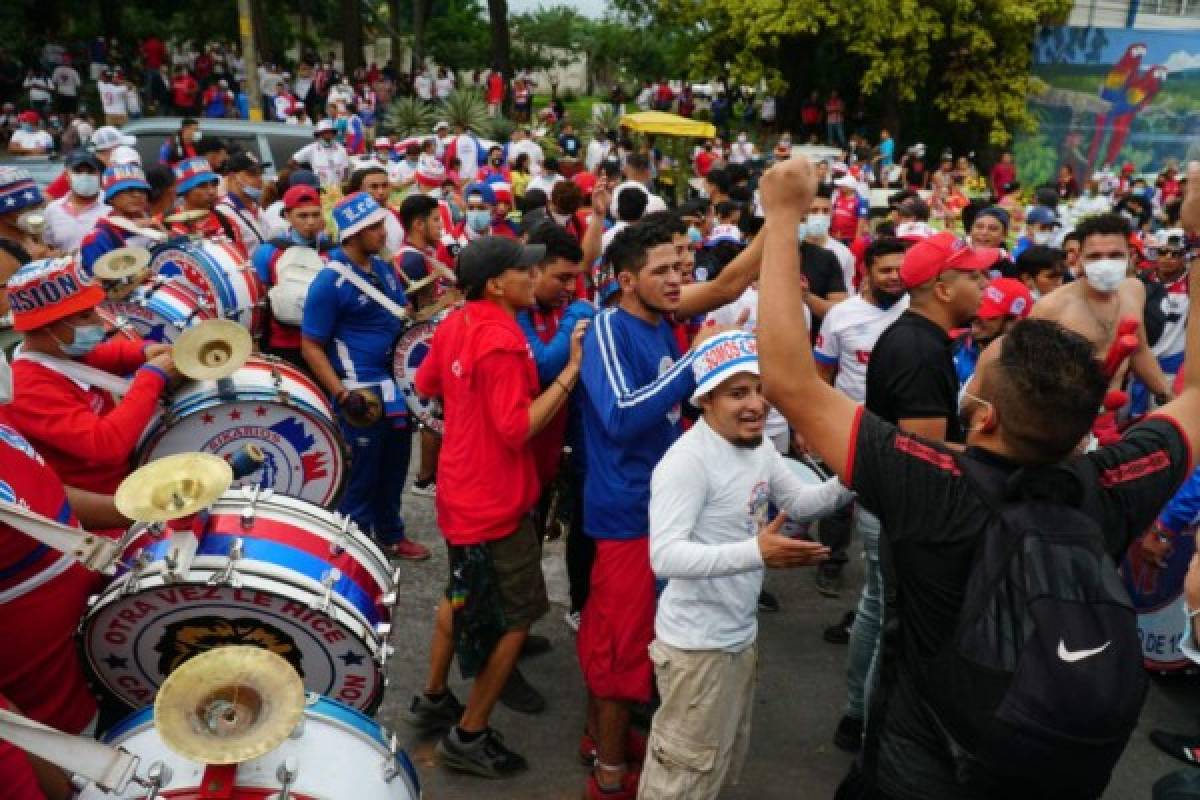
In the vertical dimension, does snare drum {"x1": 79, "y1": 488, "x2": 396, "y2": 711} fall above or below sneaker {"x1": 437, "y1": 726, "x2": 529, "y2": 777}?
above

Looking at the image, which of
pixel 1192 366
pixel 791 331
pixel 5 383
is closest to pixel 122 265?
pixel 5 383

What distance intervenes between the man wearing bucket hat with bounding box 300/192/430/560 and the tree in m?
25.1

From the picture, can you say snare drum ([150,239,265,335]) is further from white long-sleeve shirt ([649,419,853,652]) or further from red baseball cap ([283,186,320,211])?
white long-sleeve shirt ([649,419,853,652])

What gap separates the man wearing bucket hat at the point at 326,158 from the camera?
15258 millimetres

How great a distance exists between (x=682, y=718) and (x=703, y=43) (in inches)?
1211

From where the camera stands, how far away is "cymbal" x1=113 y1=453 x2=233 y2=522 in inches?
114

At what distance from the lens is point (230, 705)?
243 cm

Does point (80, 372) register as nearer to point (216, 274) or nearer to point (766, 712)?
point (216, 274)

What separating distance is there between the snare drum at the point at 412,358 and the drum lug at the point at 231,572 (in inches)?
102

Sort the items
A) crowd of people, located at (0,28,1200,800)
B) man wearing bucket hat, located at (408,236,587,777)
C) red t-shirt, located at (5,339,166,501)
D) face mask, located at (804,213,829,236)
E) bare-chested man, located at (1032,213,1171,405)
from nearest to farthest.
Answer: crowd of people, located at (0,28,1200,800) < red t-shirt, located at (5,339,166,501) < man wearing bucket hat, located at (408,236,587,777) < bare-chested man, located at (1032,213,1171,405) < face mask, located at (804,213,829,236)

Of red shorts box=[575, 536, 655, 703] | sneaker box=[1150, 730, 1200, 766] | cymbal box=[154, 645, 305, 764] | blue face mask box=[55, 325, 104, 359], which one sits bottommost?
sneaker box=[1150, 730, 1200, 766]

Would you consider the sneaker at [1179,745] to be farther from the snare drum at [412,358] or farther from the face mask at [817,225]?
the face mask at [817,225]

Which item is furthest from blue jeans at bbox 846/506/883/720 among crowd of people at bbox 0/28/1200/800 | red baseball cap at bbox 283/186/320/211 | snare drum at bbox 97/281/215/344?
red baseball cap at bbox 283/186/320/211

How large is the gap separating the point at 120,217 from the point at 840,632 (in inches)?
240
